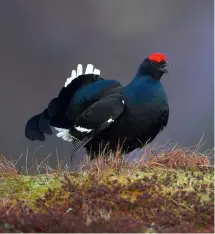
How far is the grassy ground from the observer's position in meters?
3.99

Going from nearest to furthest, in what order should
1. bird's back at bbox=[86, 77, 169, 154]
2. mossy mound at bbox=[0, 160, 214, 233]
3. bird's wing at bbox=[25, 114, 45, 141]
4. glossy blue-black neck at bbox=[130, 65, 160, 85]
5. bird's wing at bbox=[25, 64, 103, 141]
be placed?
mossy mound at bbox=[0, 160, 214, 233] < bird's back at bbox=[86, 77, 169, 154] < glossy blue-black neck at bbox=[130, 65, 160, 85] < bird's wing at bbox=[25, 64, 103, 141] < bird's wing at bbox=[25, 114, 45, 141]

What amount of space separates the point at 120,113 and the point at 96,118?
25cm

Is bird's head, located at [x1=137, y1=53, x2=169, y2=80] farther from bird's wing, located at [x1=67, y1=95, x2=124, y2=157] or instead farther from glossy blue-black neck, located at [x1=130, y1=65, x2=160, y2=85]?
bird's wing, located at [x1=67, y1=95, x2=124, y2=157]

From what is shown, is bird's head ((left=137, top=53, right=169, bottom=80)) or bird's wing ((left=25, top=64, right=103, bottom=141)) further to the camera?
bird's wing ((left=25, top=64, right=103, bottom=141))

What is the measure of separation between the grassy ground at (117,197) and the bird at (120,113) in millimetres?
602

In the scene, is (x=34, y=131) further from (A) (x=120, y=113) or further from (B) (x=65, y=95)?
(A) (x=120, y=113)

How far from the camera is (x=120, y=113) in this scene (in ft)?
20.0

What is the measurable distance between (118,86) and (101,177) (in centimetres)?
193

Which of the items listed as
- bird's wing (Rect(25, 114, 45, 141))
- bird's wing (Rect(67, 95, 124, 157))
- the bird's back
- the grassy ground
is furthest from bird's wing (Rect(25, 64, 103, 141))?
the grassy ground

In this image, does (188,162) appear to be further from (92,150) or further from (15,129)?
(15,129)

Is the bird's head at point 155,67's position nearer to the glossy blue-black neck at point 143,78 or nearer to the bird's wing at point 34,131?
the glossy blue-black neck at point 143,78

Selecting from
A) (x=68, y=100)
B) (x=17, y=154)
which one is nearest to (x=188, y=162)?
(x=68, y=100)

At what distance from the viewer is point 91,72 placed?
277 inches

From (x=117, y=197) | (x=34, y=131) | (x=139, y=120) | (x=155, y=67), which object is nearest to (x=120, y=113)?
(x=139, y=120)
